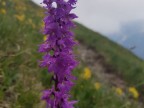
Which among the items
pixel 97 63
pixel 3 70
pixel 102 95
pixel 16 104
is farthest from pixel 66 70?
pixel 97 63

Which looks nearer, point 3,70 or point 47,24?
point 47,24

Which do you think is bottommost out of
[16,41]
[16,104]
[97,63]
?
[16,104]

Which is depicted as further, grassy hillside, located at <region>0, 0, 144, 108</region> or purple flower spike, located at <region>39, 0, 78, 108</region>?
grassy hillside, located at <region>0, 0, 144, 108</region>

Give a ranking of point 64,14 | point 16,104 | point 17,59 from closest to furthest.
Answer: point 64,14 < point 16,104 < point 17,59

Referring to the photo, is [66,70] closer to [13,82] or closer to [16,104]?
[16,104]

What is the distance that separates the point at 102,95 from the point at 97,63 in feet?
32.5

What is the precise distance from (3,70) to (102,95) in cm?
241

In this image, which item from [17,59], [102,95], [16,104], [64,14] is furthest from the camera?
[102,95]

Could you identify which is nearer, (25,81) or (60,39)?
(60,39)

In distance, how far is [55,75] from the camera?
3.42m

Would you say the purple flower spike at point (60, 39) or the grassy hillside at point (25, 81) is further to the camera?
the grassy hillside at point (25, 81)

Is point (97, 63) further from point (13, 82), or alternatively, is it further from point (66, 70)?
point (66, 70)

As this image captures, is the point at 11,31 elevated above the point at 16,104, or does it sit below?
above

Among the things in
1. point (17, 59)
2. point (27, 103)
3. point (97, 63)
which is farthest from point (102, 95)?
point (97, 63)
